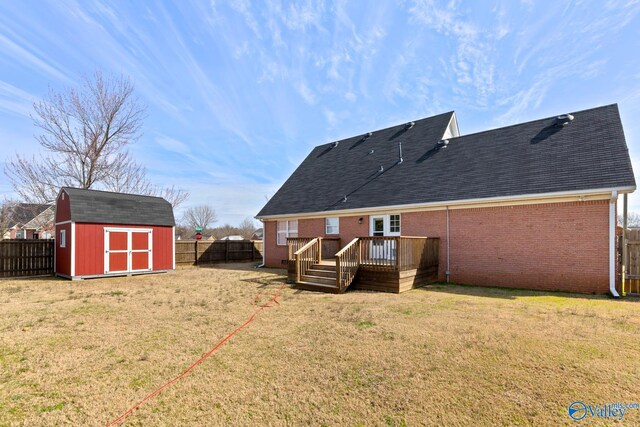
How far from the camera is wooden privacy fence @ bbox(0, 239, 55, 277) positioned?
1373 centimetres

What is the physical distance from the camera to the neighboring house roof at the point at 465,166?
9.64 meters

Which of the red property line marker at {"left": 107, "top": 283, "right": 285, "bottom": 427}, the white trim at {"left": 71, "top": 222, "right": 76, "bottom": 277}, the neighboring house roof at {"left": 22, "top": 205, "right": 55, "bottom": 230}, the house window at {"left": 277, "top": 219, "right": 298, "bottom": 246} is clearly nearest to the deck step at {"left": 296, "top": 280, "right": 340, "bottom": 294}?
the red property line marker at {"left": 107, "top": 283, "right": 285, "bottom": 427}

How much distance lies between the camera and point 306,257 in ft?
36.7

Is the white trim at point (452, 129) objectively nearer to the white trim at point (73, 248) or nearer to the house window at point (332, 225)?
the house window at point (332, 225)

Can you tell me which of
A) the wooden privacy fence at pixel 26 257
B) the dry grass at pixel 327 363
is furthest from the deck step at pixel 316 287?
the wooden privacy fence at pixel 26 257

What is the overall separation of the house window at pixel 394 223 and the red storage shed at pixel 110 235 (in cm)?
1087

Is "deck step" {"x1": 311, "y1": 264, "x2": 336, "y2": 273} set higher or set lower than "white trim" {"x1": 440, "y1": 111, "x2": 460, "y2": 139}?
lower

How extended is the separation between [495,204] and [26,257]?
20.0 meters

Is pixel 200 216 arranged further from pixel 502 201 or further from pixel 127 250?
pixel 502 201

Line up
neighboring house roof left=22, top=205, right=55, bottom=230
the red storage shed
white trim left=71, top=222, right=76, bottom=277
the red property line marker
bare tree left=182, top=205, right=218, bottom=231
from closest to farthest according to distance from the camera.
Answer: the red property line marker, white trim left=71, top=222, right=76, bottom=277, the red storage shed, neighboring house roof left=22, top=205, right=55, bottom=230, bare tree left=182, top=205, right=218, bottom=231

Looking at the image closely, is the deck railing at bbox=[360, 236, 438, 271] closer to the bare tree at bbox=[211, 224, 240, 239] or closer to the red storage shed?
the red storage shed

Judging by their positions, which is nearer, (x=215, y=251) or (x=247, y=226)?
(x=215, y=251)

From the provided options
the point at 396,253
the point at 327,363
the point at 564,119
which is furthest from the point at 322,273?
the point at 564,119

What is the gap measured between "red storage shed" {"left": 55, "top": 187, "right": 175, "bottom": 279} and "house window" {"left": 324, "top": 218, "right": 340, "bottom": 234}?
7.92 metres
